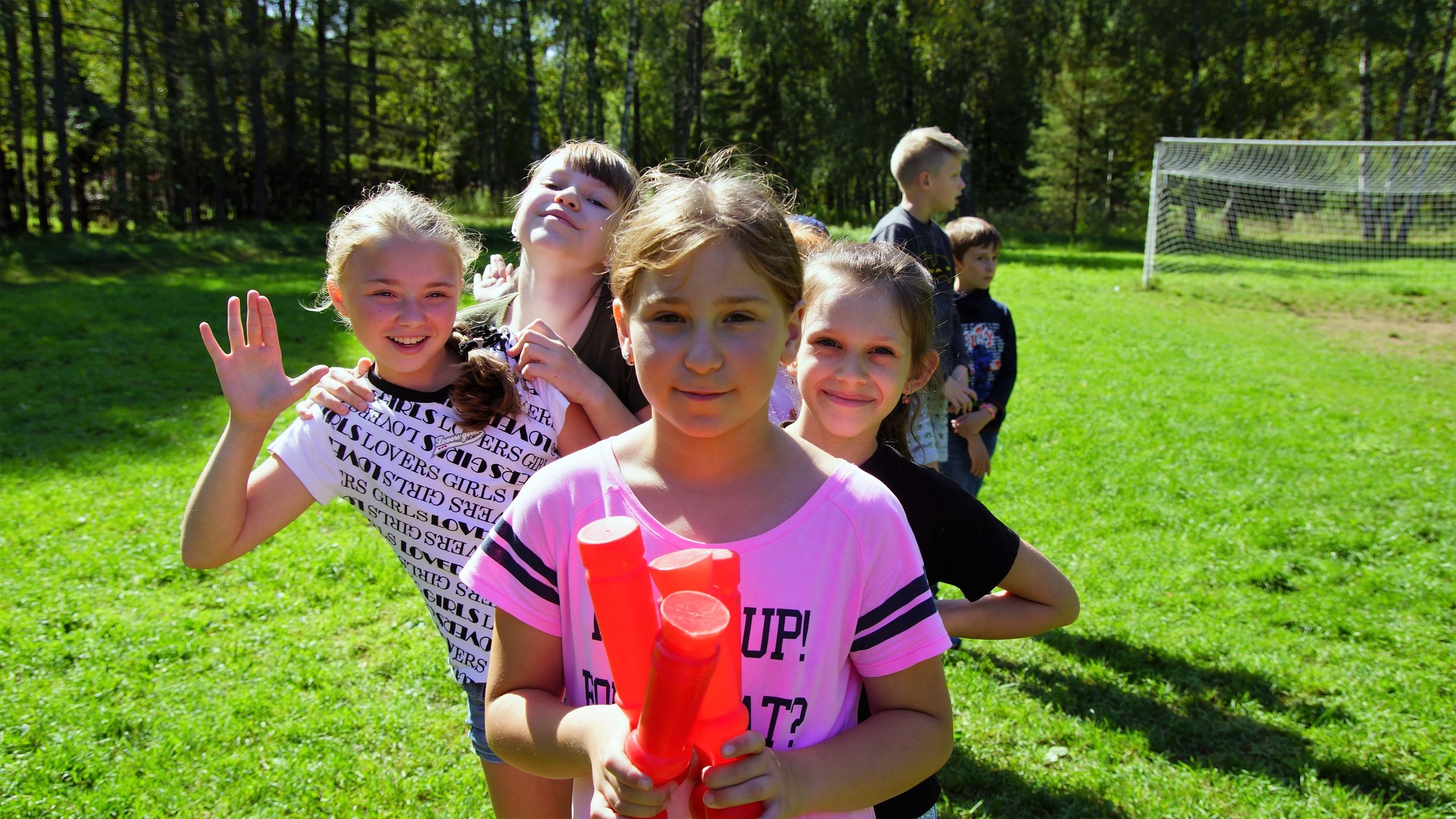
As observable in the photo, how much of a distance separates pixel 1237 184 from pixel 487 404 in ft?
76.4

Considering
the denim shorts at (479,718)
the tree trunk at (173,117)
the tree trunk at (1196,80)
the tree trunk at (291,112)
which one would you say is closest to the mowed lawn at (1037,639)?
the denim shorts at (479,718)

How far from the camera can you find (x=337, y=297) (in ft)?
6.63

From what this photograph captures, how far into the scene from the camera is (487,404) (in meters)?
1.87

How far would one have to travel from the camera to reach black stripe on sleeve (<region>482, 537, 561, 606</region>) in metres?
1.30

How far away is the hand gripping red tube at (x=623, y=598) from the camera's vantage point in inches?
39.0

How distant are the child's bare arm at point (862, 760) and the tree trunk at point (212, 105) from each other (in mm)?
24040

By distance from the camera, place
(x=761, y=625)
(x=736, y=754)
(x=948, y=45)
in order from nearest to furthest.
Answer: (x=736, y=754) < (x=761, y=625) < (x=948, y=45)

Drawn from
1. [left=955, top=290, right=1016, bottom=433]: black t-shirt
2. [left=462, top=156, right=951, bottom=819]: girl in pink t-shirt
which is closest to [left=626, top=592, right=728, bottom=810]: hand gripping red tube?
[left=462, top=156, right=951, bottom=819]: girl in pink t-shirt

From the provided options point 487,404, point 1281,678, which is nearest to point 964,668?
point 1281,678

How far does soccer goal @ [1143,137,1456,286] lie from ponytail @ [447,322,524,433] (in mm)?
18147

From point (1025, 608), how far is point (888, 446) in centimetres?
43

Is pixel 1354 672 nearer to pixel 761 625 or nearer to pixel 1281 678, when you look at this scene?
pixel 1281 678

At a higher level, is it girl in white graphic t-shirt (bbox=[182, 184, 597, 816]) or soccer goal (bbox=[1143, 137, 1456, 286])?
soccer goal (bbox=[1143, 137, 1456, 286])

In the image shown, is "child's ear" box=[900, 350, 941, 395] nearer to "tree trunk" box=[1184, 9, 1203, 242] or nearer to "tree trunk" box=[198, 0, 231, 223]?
"tree trunk" box=[1184, 9, 1203, 242]
